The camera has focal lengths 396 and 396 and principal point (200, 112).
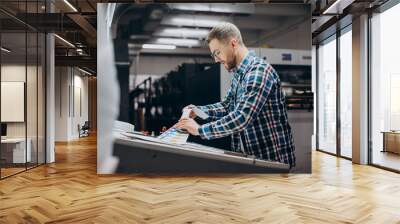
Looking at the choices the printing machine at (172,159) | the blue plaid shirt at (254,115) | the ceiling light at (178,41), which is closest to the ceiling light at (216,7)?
the ceiling light at (178,41)

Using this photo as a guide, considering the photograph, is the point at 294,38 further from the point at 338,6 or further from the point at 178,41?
the point at 178,41

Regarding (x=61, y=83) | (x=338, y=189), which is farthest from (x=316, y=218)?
(x=61, y=83)

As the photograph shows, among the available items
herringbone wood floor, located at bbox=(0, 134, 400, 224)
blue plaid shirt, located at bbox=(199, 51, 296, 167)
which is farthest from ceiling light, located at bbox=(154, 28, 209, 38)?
herringbone wood floor, located at bbox=(0, 134, 400, 224)

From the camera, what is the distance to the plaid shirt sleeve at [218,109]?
629 centimetres

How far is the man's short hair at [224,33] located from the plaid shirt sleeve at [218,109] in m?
0.83

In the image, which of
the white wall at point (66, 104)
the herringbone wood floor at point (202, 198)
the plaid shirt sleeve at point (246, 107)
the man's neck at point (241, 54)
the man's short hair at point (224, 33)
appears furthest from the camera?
the white wall at point (66, 104)

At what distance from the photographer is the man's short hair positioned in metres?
6.40

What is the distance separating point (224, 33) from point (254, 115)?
144 cm

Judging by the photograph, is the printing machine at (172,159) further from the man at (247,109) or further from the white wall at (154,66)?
the white wall at (154,66)

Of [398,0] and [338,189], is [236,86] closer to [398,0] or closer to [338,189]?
[338,189]

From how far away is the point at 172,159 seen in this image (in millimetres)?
6473

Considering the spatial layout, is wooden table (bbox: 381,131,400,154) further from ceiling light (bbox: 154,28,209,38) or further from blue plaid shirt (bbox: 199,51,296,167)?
ceiling light (bbox: 154,28,209,38)

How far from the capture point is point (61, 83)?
49.8ft

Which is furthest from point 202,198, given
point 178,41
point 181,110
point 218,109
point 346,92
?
point 346,92
